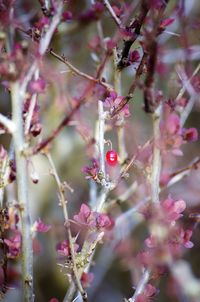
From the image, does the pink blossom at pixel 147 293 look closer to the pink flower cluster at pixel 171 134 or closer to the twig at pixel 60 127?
the pink flower cluster at pixel 171 134

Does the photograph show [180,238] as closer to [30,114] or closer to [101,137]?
[101,137]

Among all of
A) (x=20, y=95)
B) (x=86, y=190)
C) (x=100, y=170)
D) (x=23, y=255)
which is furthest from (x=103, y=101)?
(x=86, y=190)

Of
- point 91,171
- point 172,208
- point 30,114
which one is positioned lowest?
point 172,208

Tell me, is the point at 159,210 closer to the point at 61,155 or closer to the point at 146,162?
the point at 146,162

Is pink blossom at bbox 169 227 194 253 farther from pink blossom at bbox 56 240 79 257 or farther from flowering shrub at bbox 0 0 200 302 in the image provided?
pink blossom at bbox 56 240 79 257

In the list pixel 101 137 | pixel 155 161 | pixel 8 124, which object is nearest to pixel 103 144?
pixel 101 137

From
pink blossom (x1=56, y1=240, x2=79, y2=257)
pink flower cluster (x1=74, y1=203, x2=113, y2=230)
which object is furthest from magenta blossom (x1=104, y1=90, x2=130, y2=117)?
pink blossom (x1=56, y1=240, x2=79, y2=257)
